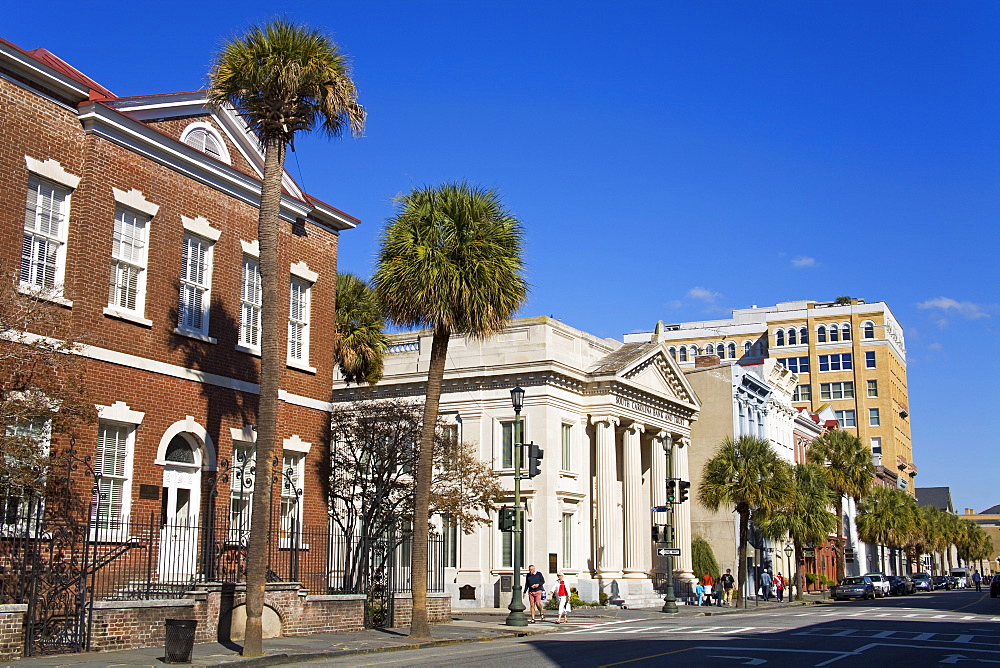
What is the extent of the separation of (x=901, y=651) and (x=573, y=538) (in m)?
23.7

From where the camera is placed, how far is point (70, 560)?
1872 cm

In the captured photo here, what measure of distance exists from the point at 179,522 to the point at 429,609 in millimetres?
8287

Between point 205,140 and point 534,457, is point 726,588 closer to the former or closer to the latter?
point 534,457

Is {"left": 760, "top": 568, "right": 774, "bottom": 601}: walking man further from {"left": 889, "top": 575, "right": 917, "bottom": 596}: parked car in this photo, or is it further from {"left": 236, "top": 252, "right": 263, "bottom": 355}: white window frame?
{"left": 236, "top": 252, "right": 263, "bottom": 355}: white window frame

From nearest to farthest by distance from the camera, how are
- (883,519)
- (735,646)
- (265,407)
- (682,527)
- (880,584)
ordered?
(265,407), (735,646), (682,527), (880,584), (883,519)

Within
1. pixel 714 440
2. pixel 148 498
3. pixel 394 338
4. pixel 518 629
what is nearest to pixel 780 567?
pixel 714 440

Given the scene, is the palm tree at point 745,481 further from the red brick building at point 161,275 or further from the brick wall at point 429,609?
the red brick building at point 161,275

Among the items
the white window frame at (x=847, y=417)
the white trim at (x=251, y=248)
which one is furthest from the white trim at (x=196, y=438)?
the white window frame at (x=847, y=417)

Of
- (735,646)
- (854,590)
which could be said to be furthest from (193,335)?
(854,590)

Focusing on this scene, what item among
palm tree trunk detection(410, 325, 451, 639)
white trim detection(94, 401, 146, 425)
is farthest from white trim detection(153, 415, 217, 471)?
palm tree trunk detection(410, 325, 451, 639)

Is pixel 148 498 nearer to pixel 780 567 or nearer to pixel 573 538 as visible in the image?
pixel 573 538

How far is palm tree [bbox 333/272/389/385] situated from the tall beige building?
2868 inches

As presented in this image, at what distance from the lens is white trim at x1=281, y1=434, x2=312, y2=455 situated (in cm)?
2567

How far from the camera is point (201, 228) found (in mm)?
23734
